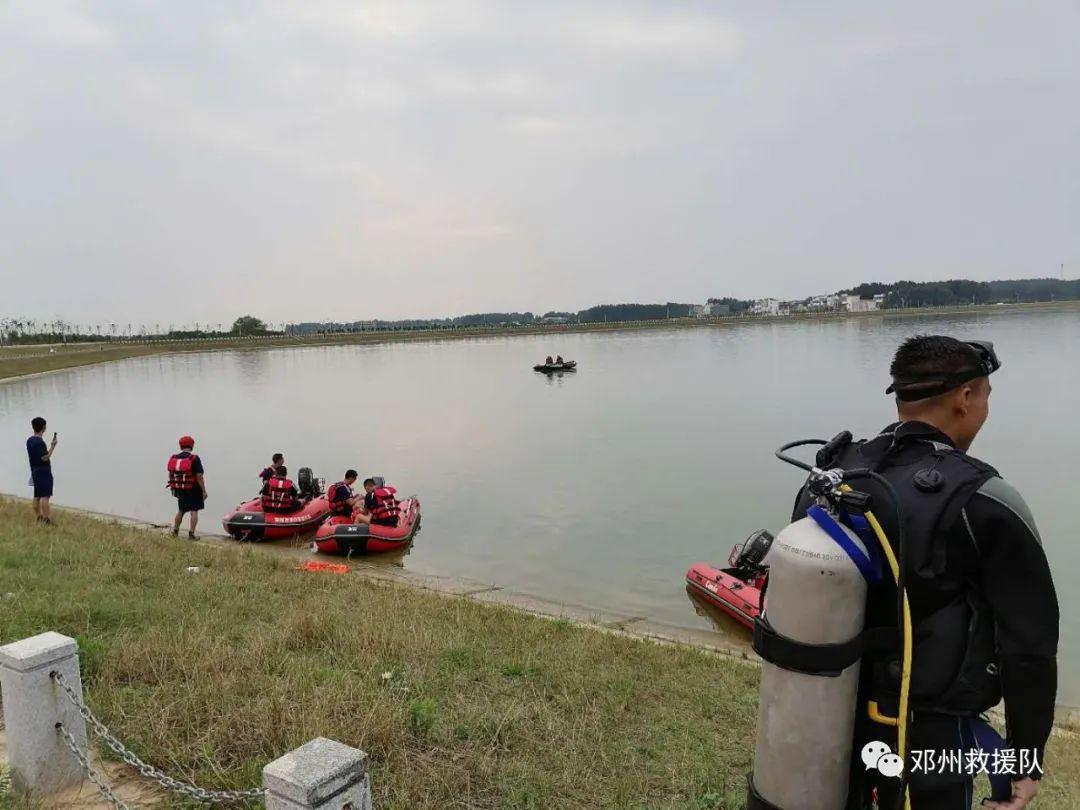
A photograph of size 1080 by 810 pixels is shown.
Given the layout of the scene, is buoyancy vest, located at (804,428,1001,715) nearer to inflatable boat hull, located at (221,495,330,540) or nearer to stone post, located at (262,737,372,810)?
stone post, located at (262,737,372,810)

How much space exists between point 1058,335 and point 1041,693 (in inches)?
3922

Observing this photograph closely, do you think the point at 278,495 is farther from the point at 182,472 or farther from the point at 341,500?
the point at 182,472

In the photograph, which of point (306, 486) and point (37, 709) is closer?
point (37, 709)

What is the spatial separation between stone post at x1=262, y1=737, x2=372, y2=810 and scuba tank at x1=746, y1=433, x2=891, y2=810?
1439 millimetres

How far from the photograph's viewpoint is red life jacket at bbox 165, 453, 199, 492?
1298 centimetres

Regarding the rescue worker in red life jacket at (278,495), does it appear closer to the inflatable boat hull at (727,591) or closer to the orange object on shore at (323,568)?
the orange object on shore at (323,568)

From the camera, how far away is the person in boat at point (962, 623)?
2.00 m

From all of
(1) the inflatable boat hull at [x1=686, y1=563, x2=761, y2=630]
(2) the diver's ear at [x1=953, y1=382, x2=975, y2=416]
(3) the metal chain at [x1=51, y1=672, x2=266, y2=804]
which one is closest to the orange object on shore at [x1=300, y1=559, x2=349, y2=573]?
(1) the inflatable boat hull at [x1=686, y1=563, x2=761, y2=630]

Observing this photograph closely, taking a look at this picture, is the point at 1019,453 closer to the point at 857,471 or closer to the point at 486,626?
the point at 486,626

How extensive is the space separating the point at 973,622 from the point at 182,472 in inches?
529

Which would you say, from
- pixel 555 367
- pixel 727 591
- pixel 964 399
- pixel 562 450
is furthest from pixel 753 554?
pixel 555 367

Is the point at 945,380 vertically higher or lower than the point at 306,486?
higher

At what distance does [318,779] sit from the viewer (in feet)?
8.20

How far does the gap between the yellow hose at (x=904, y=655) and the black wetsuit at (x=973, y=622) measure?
0.03m
